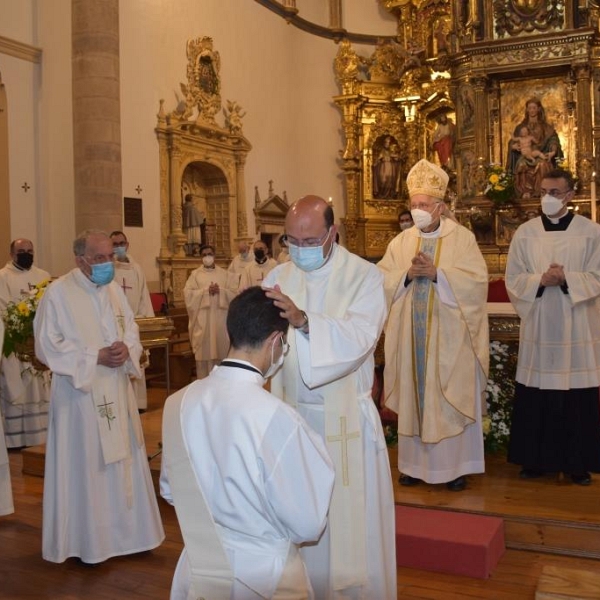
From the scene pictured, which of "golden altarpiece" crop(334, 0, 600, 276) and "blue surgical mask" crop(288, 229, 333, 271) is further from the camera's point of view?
"golden altarpiece" crop(334, 0, 600, 276)

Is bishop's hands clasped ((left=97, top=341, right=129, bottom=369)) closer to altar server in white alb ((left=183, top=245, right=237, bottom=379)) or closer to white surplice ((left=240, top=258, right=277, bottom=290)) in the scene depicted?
altar server in white alb ((left=183, top=245, right=237, bottom=379))

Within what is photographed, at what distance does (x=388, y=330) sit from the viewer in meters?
5.78

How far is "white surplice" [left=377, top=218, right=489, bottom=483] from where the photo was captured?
534cm

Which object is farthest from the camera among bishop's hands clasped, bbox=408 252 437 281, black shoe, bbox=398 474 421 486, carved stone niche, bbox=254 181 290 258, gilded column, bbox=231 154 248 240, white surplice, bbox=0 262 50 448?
carved stone niche, bbox=254 181 290 258

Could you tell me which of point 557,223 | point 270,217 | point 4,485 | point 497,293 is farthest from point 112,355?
point 270,217

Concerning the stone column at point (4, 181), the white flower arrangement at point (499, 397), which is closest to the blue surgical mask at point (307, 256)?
the white flower arrangement at point (499, 397)

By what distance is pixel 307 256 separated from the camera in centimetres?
356

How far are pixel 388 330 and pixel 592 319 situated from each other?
145cm

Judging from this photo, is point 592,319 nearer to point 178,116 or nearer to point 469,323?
point 469,323

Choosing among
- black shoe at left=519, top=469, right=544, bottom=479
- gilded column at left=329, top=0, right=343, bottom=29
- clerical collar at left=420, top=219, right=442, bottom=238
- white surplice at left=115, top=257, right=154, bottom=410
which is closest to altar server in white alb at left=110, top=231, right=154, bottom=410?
white surplice at left=115, top=257, right=154, bottom=410

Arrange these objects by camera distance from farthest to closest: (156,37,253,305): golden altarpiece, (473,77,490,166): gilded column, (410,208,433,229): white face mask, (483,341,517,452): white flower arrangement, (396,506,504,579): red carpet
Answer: (156,37,253,305): golden altarpiece
(473,77,490,166): gilded column
(483,341,517,452): white flower arrangement
(410,208,433,229): white face mask
(396,506,504,579): red carpet

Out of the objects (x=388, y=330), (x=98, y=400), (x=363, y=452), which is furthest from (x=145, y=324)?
(x=363, y=452)

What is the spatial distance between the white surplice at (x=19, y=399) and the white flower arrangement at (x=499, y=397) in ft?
15.3

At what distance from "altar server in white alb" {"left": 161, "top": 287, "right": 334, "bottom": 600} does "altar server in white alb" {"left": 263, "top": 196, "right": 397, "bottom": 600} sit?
0.88 metres
